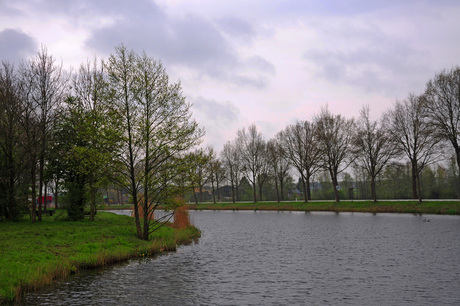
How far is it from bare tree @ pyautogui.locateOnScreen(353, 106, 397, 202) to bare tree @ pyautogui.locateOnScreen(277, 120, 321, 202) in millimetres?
9122

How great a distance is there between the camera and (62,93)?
33.1 m

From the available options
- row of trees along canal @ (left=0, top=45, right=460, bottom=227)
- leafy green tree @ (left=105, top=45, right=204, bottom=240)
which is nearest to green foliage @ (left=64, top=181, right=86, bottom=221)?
row of trees along canal @ (left=0, top=45, right=460, bottom=227)

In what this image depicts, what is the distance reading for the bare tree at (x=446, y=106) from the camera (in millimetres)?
45375

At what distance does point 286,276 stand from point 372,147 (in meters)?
46.7

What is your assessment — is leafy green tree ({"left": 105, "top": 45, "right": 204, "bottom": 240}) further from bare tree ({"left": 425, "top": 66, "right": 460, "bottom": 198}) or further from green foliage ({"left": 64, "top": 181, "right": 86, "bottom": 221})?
bare tree ({"left": 425, "top": 66, "right": 460, "bottom": 198})

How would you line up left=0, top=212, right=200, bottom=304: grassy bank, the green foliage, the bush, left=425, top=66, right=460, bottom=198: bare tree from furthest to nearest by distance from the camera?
left=425, top=66, right=460, bottom=198: bare tree → the bush → the green foliage → left=0, top=212, right=200, bottom=304: grassy bank

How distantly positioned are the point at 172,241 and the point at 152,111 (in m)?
9.52

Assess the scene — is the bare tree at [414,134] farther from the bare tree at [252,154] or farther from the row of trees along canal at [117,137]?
the bare tree at [252,154]

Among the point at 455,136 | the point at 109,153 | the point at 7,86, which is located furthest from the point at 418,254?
the point at 7,86

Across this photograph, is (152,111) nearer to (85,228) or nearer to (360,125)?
(85,228)

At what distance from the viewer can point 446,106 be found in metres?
46.4

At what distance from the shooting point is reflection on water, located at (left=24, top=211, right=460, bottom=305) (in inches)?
534

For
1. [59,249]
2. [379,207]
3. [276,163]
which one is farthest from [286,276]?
[276,163]

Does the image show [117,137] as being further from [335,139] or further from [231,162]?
[231,162]
